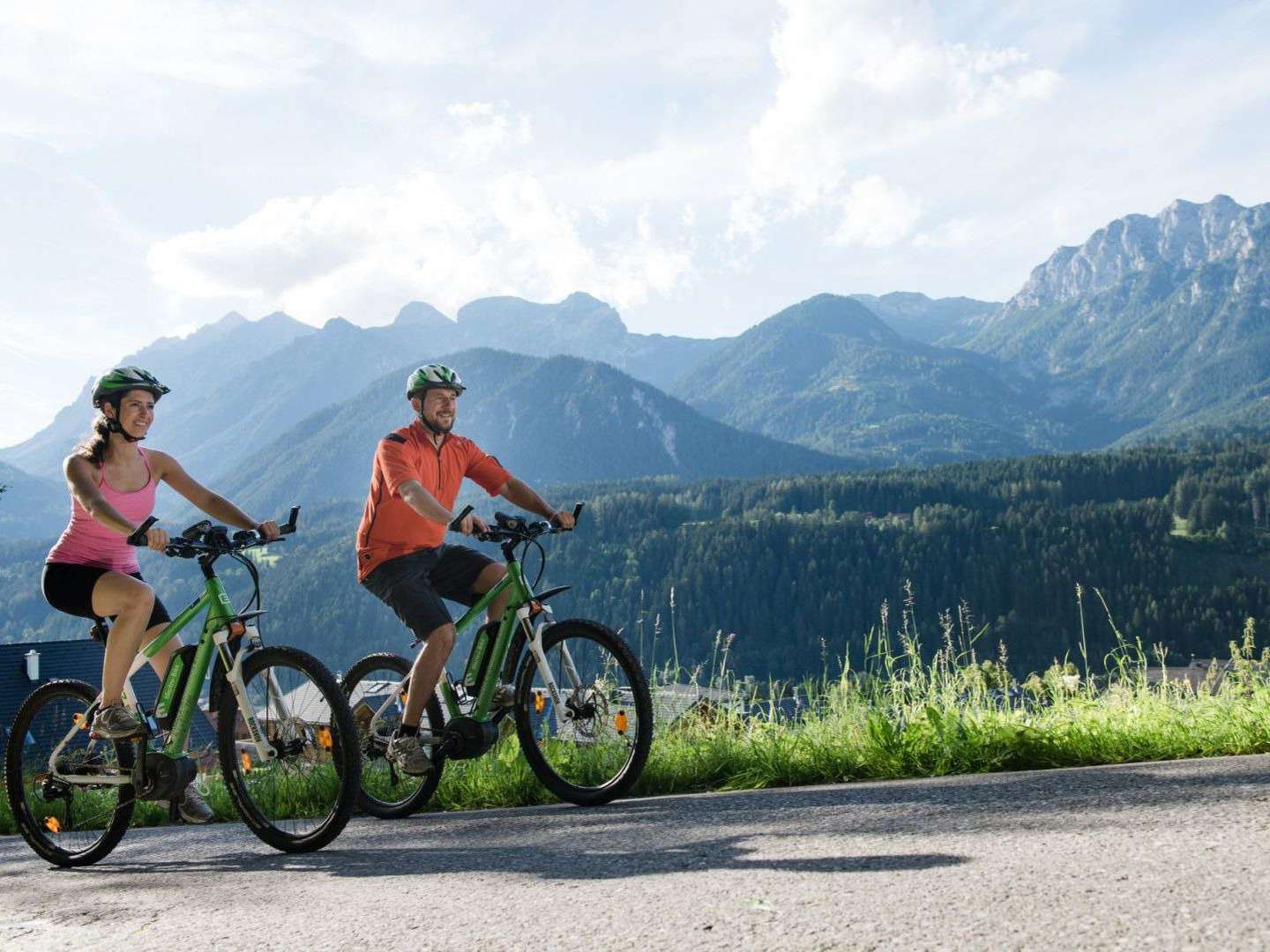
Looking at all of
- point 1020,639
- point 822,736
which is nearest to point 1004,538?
point 1020,639

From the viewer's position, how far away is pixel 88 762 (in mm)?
5309

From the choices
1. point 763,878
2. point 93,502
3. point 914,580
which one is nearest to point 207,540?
point 93,502

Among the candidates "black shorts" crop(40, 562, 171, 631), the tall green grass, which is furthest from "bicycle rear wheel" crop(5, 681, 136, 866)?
the tall green grass

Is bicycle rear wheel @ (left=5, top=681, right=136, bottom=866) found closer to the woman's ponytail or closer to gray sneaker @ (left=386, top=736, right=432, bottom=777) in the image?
the woman's ponytail

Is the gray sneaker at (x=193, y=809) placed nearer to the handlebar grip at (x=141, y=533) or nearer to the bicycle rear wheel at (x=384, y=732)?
the bicycle rear wheel at (x=384, y=732)

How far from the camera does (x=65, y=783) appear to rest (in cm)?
537

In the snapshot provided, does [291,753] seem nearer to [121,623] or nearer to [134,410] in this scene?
[121,623]

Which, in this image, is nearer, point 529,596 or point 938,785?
point 938,785

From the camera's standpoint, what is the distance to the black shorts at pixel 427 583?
5.48 metres

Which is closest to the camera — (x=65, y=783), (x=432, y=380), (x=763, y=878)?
(x=763, y=878)

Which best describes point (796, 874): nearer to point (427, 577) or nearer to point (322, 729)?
point (322, 729)

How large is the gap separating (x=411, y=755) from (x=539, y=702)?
689 mm

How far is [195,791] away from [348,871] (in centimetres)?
229

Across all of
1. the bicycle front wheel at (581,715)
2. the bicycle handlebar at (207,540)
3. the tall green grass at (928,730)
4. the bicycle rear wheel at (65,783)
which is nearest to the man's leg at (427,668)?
→ the bicycle front wheel at (581,715)
